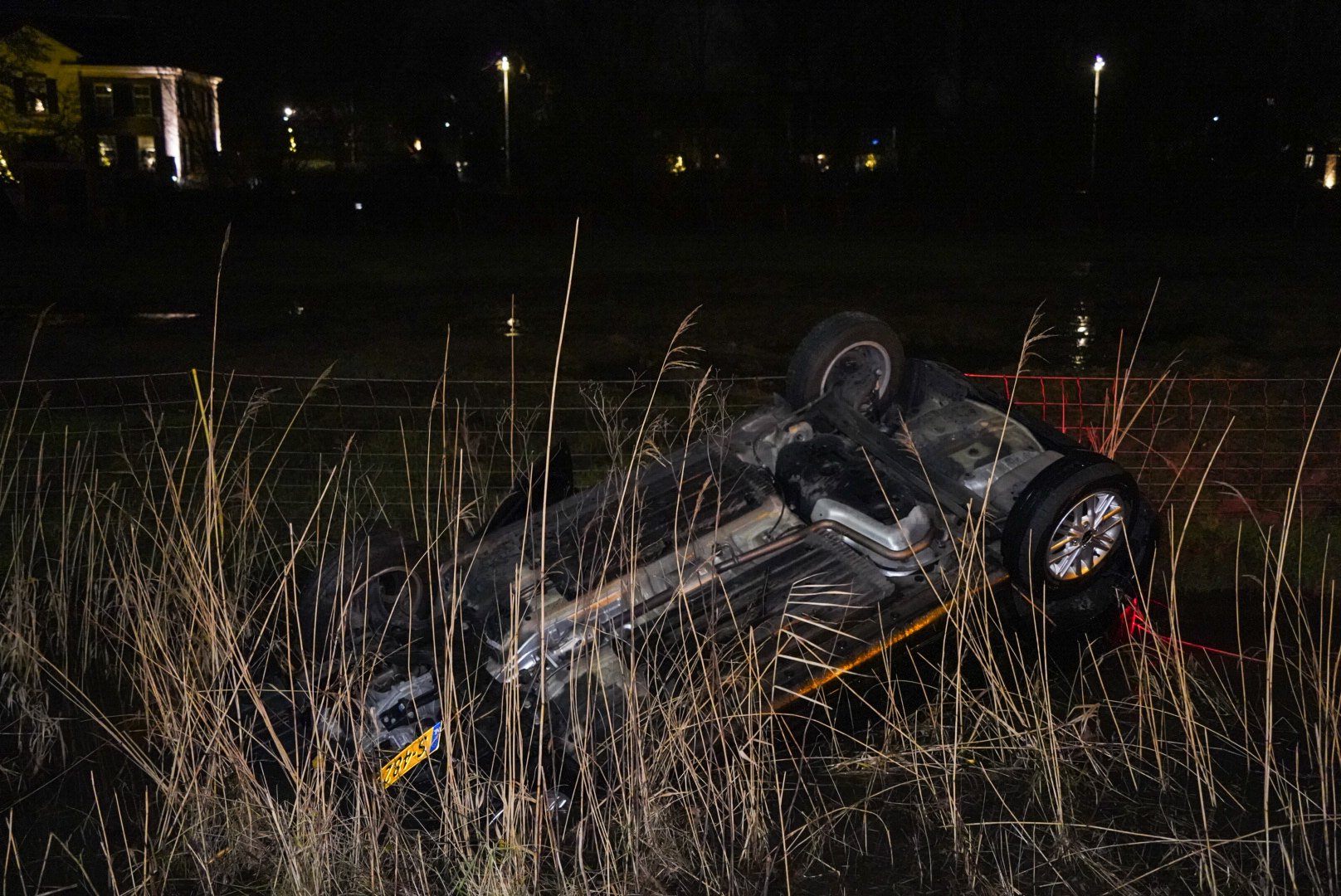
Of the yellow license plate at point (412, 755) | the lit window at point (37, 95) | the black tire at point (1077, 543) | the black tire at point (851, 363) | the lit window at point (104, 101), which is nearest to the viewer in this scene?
the yellow license plate at point (412, 755)

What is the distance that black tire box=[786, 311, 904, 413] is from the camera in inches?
183

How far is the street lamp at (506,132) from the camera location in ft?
97.7

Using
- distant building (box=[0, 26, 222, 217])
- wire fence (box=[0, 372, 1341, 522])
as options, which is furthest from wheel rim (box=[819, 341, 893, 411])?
distant building (box=[0, 26, 222, 217])

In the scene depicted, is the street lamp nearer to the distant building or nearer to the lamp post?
the distant building

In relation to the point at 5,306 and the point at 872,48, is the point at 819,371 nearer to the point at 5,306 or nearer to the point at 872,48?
the point at 5,306

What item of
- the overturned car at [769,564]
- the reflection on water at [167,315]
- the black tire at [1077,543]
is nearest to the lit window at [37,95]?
the reflection on water at [167,315]

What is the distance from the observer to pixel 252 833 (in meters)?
3.28

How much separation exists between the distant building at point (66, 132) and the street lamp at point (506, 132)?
8018mm

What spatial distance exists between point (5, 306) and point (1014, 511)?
47.2ft

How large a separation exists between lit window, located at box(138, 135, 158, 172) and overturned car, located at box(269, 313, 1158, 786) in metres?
45.9

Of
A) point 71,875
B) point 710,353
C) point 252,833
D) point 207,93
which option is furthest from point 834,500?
point 207,93

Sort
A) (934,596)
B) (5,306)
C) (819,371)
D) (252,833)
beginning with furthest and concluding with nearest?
(5,306) < (819,371) < (934,596) < (252,833)

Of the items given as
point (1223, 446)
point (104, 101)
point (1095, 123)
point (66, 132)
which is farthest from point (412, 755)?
point (104, 101)

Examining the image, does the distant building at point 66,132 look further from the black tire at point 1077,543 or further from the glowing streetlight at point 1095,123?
the black tire at point 1077,543
